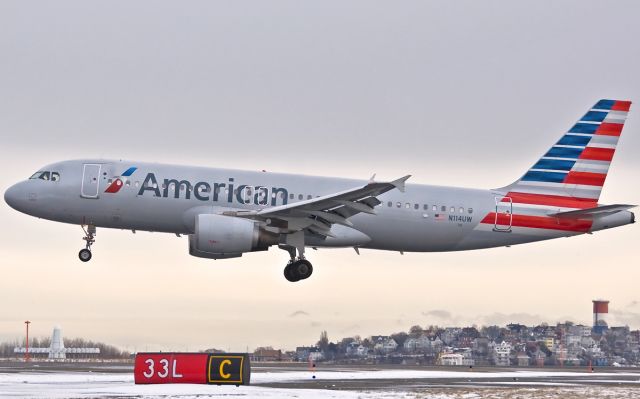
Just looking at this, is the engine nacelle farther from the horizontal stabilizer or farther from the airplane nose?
the horizontal stabilizer

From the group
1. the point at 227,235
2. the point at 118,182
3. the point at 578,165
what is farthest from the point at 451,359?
the point at 118,182

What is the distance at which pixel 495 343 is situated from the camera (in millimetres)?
109938

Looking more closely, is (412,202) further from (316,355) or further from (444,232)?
(316,355)

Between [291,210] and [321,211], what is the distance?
146 cm

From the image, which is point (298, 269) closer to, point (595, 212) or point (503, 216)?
point (503, 216)

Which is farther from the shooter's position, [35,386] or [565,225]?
[565,225]

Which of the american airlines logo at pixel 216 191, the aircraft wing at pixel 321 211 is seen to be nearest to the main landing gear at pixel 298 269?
the aircraft wing at pixel 321 211

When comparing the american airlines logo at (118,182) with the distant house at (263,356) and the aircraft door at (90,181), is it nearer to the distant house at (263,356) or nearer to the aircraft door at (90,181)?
the aircraft door at (90,181)

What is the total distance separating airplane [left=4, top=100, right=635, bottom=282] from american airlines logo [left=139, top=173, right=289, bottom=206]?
4 centimetres

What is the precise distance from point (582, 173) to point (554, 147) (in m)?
1.99

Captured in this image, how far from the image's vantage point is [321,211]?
4966cm

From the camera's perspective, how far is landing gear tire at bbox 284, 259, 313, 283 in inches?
2041

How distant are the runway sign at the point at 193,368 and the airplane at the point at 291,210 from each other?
33.8 ft

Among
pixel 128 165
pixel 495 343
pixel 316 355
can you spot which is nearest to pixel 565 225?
pixel 128 165
